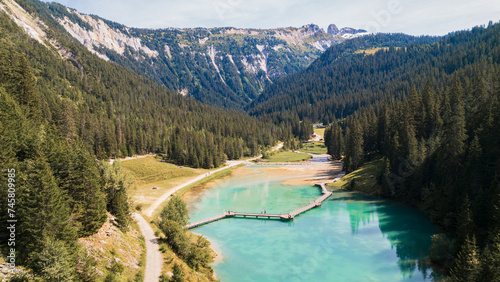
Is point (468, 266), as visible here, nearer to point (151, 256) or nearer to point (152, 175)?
point (151, 256)

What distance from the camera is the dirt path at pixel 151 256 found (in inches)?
1226

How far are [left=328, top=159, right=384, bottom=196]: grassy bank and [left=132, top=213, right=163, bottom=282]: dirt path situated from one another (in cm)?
6449

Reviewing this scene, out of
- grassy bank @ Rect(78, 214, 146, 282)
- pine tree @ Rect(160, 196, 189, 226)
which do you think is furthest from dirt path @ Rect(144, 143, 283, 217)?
grassy bank @ Rect(78, 214, 146, 282)

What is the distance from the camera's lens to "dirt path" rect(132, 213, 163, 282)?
3114 cm

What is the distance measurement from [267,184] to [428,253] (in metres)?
60.1

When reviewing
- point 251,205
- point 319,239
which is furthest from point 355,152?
point 319,239

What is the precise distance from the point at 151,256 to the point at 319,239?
32.9m

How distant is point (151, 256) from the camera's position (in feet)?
118

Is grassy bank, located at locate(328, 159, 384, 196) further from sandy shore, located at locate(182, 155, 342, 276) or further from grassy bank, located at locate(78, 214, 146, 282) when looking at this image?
grassy bank, located at locate(78, 214, 146, 282)

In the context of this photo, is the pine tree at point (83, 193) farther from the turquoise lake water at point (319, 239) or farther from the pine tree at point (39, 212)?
the turquoise lake water at point (319, 239)

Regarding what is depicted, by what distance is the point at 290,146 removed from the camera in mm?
190875

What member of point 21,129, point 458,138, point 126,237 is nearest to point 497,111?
point 458,138

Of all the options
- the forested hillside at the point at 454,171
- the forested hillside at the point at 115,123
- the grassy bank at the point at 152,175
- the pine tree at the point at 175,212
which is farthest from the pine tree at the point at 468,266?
the forested hillside at the point at 115,123

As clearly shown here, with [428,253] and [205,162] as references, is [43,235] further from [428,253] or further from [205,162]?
[205,162]
